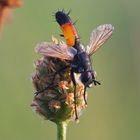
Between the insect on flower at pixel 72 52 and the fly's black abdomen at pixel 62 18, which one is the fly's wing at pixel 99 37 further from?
the fly's black abdomen at pixel 62 18

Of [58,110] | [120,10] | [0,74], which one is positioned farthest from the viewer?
[120,10]

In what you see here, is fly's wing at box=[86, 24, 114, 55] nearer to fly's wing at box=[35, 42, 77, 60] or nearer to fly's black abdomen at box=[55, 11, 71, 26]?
fly's black abdomen at box=[55, 11, 71, 26]

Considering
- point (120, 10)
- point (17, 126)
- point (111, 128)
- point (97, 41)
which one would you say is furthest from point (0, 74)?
point (97, 41)

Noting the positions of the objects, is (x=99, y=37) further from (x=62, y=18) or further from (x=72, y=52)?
(x=72, y=52)

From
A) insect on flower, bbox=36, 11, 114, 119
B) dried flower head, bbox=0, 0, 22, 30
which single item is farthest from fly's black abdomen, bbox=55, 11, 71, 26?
dried flower head, bbox=0, 0, 22, 30

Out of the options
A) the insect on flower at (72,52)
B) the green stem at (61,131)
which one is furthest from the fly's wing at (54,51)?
the green stem at (61,131)

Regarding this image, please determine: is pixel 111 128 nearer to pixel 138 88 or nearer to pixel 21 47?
pixel 138 88
